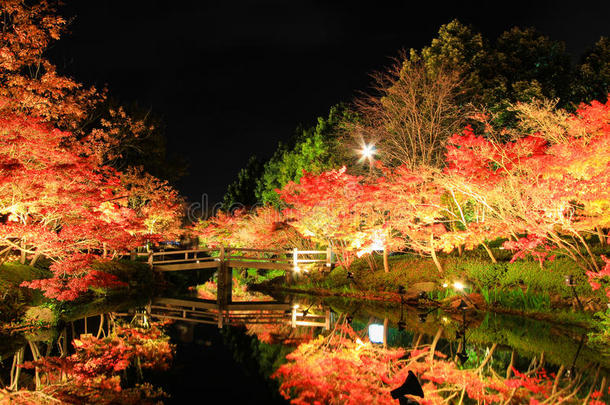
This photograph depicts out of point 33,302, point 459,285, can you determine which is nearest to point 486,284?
point 459,285

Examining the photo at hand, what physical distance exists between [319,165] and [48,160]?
1191cm

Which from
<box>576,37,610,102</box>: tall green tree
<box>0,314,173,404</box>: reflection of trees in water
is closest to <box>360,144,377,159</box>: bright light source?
<box>576,37,610,102</box>: tall green tree

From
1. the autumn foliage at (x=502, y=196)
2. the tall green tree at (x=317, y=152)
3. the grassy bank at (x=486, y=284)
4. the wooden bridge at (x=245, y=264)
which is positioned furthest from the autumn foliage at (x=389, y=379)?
the tall green tree at (x=317, y=152)

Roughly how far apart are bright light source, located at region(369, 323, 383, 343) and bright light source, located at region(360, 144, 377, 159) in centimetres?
718

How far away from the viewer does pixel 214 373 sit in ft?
21.0

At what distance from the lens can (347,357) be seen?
22.4ft

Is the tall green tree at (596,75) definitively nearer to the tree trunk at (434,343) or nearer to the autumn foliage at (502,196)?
the autumn foliage at (502,196)

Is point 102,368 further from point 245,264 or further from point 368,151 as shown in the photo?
point 368,151

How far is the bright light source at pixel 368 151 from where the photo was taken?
14.8 metres

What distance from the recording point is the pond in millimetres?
5305

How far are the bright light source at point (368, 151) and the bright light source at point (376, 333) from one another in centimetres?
718

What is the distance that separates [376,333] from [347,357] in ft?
5.59

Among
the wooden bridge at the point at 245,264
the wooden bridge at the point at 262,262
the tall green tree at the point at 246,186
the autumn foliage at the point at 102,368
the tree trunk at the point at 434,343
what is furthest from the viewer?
the tall green tree at the point at 246,186

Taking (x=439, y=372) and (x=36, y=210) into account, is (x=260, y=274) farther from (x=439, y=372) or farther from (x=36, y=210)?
(x=439, y=372)
